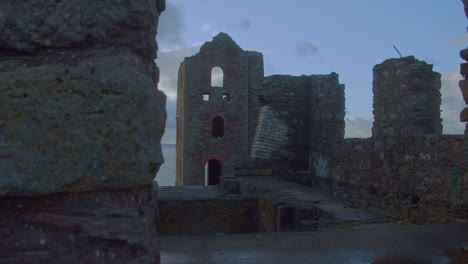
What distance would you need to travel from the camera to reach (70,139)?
1459mm

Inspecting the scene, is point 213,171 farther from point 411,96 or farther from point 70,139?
point 70,139

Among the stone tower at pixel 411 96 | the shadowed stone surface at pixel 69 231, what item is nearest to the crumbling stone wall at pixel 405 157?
the stone tower at pixel 411 96

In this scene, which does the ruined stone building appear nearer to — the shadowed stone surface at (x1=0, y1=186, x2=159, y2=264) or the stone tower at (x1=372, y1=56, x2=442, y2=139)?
the stone tower at (x1=372, y1=56, x2=442, y2=139)

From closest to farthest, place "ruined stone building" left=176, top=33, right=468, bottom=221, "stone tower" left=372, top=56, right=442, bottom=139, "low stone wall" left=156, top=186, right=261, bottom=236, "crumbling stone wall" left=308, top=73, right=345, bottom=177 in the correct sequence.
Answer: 1. "ruined stone building" left=176, top=33, right=468, bottom=221
2. "low stone wall" left=156, top=186, right=261, bottom=236
3. "stone tower" left=372, top=56, right=442, bottom=139
4. "crumbling stone wall" left=308, top=73, right=345, bottom=177

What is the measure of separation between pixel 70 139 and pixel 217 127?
23140 mm

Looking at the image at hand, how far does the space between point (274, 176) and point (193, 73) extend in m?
14.5

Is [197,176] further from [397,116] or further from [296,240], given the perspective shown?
[296,240]

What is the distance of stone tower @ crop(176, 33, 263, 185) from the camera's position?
23.0 m

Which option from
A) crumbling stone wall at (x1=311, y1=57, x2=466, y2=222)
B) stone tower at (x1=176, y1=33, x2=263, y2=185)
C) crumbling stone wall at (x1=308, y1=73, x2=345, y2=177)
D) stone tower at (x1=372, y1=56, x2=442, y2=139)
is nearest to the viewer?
crumbling stone wall at (x1=311, y1=57, x2=466, y2=222)

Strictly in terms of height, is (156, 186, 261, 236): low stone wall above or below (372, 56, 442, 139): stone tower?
below

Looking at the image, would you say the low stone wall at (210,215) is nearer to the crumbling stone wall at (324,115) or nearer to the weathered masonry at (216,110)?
the crumbling stone wall at (324,115)

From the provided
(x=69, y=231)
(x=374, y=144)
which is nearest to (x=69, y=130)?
(x=69, y=231)

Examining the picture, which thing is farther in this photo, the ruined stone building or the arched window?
the arched window

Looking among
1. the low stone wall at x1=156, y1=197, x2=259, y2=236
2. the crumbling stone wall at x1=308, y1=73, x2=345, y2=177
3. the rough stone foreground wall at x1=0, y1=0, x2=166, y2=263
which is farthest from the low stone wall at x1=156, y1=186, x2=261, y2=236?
the rough stone foreground wall at x1=0, y1=0, x2=166, y2=263
